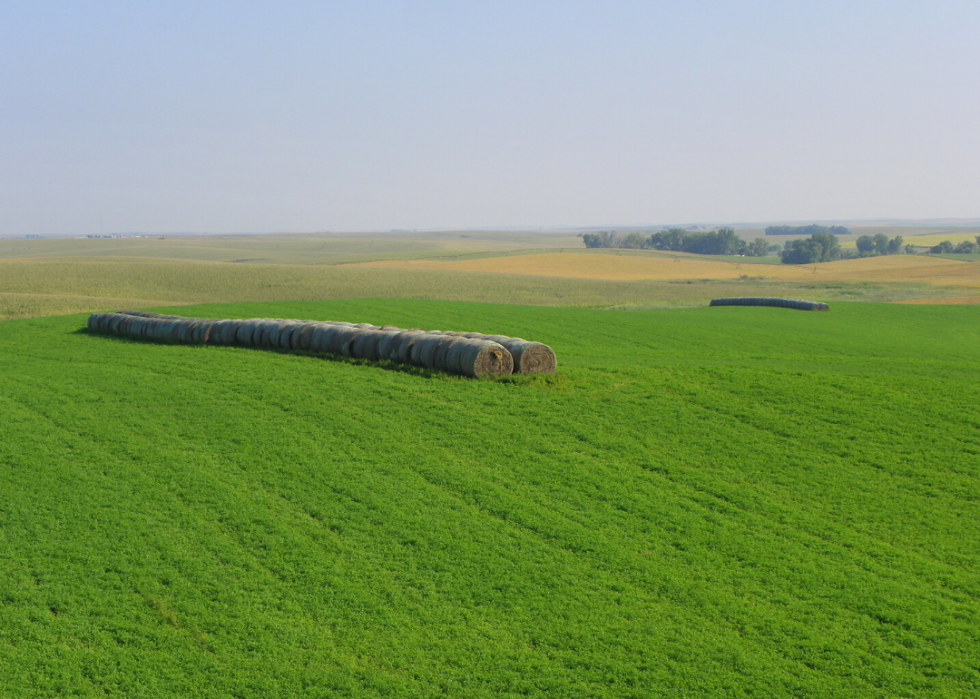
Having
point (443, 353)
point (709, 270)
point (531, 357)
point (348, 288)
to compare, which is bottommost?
point (709, 270)

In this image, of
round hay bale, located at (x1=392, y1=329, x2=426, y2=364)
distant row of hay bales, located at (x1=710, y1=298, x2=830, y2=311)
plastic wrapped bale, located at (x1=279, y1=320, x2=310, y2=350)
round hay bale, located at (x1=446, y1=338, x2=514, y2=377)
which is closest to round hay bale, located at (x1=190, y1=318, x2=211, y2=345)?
plastic wrapped bale, located at (x1=279, y1=320, x2=310, y2=350)

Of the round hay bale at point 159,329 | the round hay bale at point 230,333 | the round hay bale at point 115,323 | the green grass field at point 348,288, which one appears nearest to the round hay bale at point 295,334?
the round hay bale at point 230,333

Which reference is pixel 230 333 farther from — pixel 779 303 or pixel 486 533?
pixel 779 303

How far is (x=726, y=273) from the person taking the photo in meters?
120

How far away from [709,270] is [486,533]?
384 feet

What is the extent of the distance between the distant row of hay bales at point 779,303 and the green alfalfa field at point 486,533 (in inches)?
1121

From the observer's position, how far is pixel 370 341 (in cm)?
2427

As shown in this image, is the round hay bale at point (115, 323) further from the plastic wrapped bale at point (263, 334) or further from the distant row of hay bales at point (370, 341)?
the plastic wrapped bale at point (263, 334)

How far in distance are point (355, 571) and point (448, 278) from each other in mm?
72920

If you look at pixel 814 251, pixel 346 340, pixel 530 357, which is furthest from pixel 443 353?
pixel 814 251

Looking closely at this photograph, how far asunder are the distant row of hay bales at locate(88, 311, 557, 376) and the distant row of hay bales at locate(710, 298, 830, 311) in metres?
31.9

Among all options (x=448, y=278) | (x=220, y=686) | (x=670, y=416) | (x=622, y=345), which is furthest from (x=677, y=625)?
(x=448, y=278)

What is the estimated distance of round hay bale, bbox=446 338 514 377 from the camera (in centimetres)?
2184

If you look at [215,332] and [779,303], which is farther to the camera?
[779,303]
